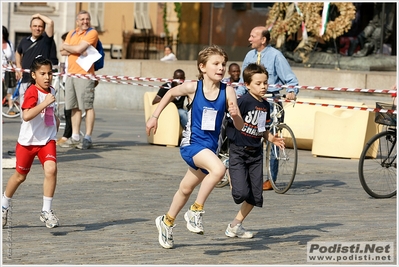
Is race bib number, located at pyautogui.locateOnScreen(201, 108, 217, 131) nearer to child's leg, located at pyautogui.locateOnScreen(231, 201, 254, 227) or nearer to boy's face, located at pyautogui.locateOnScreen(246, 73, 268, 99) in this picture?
boy's face, located at pyautogui.locateOnScreen(246, 73, 268, 99)

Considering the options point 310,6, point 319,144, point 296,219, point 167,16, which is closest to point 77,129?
point 319,144

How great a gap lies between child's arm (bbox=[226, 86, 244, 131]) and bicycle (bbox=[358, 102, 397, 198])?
329 cm

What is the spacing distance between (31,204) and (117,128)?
30.4ft

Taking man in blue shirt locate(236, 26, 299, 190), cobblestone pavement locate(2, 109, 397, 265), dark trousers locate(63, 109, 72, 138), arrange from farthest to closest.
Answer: dark trousers locate(63, 109, 72, 138) → man in blue shirt locate(236, 26, 299, 190) → cobblestone pavement locate(2, 109, 397, 265)

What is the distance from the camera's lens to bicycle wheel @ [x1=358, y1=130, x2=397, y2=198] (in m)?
10.6

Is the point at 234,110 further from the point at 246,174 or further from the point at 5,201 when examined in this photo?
the point at 5,201

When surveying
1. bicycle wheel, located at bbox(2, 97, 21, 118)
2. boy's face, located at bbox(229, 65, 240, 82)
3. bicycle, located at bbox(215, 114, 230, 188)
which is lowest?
bicycle wheel, located at bbox(2, 97, 21, 118)

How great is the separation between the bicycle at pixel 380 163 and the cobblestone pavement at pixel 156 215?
160 mm

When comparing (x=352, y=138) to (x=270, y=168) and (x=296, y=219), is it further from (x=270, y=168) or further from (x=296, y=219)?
(x=296, y=219)

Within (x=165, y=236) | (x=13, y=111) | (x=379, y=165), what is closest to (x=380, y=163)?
(x=379, y=165)

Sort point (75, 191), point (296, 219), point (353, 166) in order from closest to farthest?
point (296, 219)
point (75, 191)
point (353, 166)

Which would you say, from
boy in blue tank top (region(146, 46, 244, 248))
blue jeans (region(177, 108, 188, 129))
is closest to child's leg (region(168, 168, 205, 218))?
boy in blue tank top (region(146, 46, 244, 248))

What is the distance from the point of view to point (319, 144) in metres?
14.6

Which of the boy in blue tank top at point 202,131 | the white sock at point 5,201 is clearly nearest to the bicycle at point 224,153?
the white sock at point 5,201
